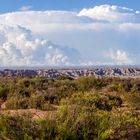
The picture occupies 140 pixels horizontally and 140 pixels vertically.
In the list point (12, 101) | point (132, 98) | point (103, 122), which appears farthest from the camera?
point (132, 98)

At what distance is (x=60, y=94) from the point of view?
30719mm

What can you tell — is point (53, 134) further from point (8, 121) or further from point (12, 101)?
point (12, 101)

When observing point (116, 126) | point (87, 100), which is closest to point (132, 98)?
point (87, 100)

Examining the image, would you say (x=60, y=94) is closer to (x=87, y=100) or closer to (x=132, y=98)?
(x=132, y=98)

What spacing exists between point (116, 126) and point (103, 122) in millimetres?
403

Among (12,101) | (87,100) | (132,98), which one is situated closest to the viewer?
A: (87,100)

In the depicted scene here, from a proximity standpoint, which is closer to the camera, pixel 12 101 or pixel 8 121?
pixel 8 121

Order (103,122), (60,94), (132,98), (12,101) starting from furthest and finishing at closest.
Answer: (60,94) → (132,98) → (12,101) → (103,122)

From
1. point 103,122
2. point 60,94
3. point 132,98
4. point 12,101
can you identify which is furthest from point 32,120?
point 60,94

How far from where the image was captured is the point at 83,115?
1301 cm

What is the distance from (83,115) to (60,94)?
699 inches

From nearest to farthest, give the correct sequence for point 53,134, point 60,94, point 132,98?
point 53,134
point 132,98
point 60,94

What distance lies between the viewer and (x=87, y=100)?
71.5 ft

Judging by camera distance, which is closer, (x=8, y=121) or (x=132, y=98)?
(x=8, y=121)
